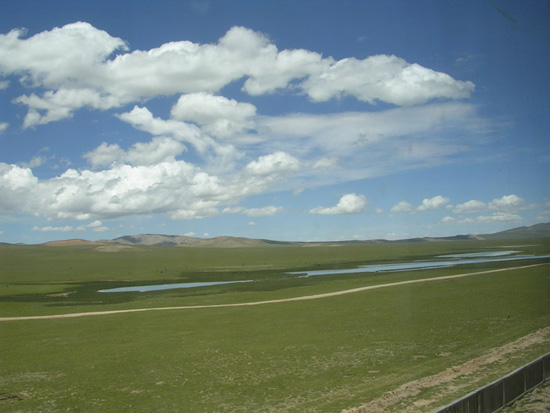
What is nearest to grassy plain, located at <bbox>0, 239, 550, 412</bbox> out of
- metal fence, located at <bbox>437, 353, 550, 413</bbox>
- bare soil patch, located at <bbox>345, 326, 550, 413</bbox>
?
bare soil patch, located at <bbox>345, 326, 550, 413</bbox>

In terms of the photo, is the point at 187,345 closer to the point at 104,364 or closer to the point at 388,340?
the point at 104,364

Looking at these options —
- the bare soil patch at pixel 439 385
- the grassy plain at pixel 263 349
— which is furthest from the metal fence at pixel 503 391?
the grassy plain at pixel 263 349

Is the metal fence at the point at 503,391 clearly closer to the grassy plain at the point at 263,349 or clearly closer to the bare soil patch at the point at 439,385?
the bare soil patch at the point at 439,385

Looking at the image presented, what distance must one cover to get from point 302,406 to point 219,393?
3.47 metres

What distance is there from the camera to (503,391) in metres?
13.0

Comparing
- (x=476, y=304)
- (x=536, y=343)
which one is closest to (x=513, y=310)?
(x=476, y=304)

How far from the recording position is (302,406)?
49.5 ft

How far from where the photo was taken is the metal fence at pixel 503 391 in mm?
11422

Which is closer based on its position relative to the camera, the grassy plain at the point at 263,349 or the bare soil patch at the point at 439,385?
the bare soil patch at the point at 439,385

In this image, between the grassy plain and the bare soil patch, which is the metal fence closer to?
the bare soil patch

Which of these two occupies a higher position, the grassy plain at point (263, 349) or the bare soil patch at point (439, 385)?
the bare soil patch at point (439, 385)

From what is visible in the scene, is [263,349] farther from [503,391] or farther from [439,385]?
[503,391]

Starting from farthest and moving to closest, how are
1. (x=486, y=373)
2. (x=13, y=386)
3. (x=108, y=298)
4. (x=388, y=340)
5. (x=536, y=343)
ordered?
(x=108, y=298), (x=388, y=340), (x=536, y=343), (x=13, y=386), (x=486, y=373)

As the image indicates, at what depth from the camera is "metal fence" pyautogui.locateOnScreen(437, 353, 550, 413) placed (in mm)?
11422
